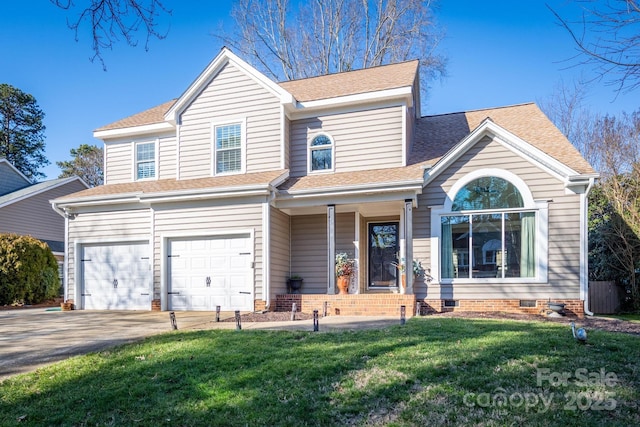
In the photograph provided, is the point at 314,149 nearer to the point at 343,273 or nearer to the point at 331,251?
the point at 331,251

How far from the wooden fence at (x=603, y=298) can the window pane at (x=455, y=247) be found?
4.87 metres

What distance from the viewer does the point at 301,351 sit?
5480 millimetres

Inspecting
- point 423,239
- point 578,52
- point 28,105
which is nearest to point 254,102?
point 423,239

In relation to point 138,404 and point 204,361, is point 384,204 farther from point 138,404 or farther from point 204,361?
point 138,404

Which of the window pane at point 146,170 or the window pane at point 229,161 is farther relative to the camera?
the window pane at point 146,170

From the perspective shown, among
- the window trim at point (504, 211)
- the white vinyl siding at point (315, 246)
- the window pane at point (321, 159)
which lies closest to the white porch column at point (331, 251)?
the white vinyl siding at point (315, 246)

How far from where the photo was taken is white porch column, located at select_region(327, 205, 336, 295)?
10781mm

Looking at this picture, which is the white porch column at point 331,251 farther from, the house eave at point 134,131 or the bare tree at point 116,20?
the bare tree at point 116,20

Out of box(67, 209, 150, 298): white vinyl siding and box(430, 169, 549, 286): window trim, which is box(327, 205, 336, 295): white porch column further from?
box(67, 209, 150, 298): white vinyl siding

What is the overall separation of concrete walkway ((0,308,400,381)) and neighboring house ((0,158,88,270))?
10717 mm

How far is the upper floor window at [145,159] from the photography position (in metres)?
14.1

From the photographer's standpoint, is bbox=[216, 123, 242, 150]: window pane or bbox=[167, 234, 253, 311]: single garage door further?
bbox=[216, 123, 242, 150]: window pane

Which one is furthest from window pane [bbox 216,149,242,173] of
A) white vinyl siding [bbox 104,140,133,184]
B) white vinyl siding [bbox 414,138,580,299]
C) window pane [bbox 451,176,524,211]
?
window pane [bbox 451,176,524,211]

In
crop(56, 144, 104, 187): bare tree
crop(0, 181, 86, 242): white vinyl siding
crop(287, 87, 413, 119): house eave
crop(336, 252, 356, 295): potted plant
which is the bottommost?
crop(336, 252, 356, 295): potted plant
